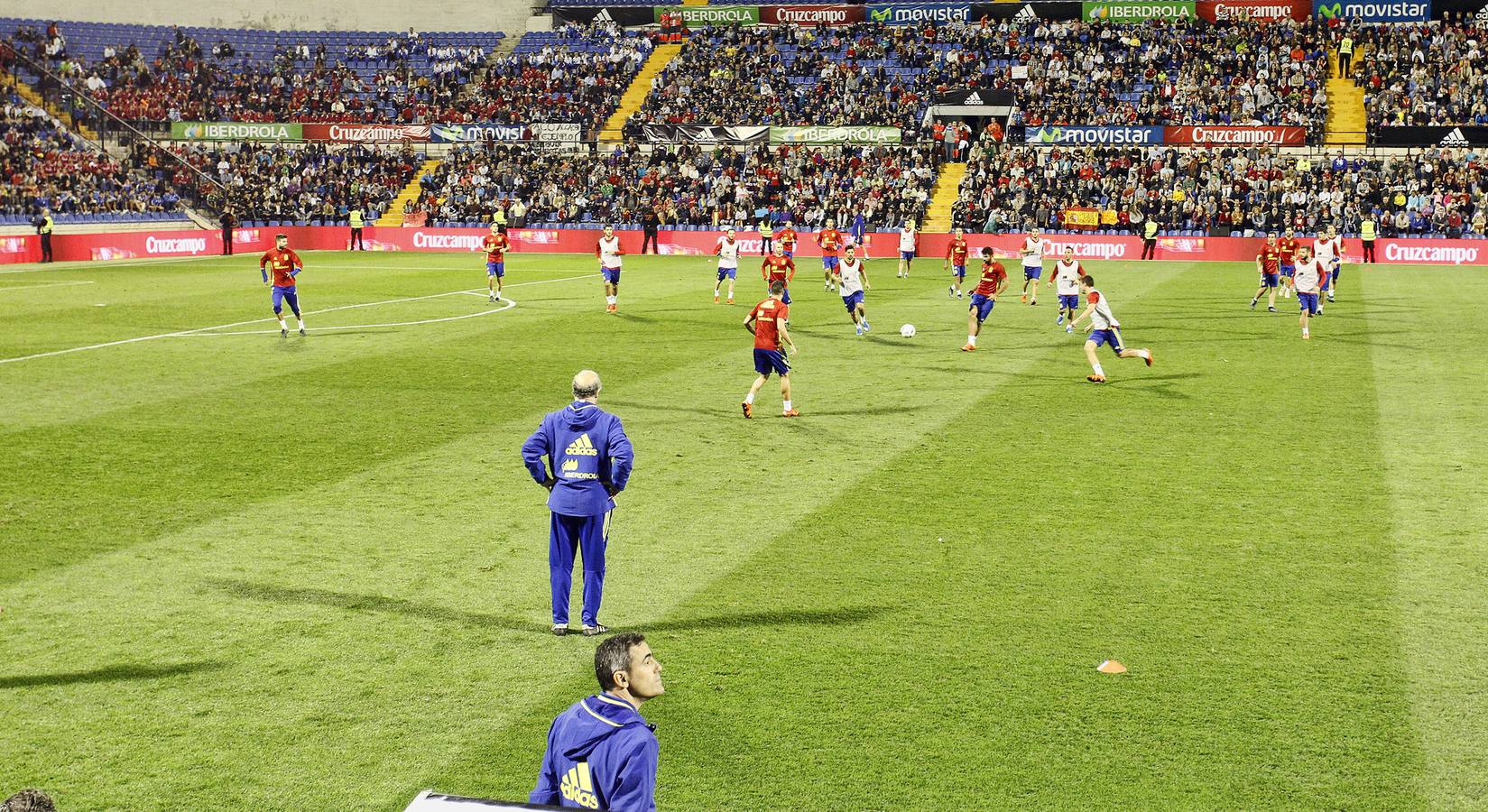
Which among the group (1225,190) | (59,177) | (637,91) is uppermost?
(637,91)

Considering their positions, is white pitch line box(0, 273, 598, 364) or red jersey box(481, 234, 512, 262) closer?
white pitch line box(0, 273, 598, 364)

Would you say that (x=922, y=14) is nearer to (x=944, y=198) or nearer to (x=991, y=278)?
(x=944, y=198)

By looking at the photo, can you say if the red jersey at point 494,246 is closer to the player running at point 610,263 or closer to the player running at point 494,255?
the player running at point 494,255

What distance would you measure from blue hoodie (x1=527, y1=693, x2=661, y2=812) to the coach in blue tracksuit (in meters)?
4.26

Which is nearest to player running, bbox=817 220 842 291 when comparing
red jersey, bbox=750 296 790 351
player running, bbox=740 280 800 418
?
player running, bbox=740 280 800 418

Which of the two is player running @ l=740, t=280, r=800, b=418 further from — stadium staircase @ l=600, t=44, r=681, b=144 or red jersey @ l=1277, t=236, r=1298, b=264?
stadium staircase @ l=600, t=44, r=681, b=144

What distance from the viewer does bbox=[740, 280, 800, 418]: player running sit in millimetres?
18094

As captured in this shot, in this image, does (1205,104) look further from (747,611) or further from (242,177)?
(747,611)

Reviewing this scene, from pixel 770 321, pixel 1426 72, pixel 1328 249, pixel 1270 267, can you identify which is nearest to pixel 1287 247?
pixel 1270 267

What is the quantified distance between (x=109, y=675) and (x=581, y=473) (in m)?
3.41

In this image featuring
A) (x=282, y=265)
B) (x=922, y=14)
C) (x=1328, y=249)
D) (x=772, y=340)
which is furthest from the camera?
(x=922, y=14)

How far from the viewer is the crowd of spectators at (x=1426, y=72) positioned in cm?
5372

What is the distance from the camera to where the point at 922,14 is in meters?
69.0

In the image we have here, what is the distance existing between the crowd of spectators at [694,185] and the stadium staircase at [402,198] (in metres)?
0.99
